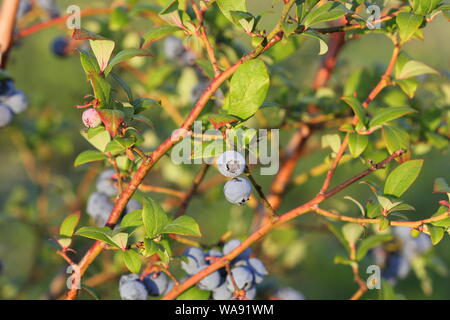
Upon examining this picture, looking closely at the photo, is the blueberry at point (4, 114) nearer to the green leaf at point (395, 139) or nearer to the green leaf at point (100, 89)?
the green leaf at point (100, 89)

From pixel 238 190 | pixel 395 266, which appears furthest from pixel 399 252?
pixel 238 190

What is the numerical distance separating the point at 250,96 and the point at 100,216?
0.43 m

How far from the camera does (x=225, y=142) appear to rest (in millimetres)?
671

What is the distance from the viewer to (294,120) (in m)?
1.13

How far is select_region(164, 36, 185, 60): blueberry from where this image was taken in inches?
53.0

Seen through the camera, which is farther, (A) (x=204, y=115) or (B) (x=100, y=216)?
(B) (x=100, y=216)

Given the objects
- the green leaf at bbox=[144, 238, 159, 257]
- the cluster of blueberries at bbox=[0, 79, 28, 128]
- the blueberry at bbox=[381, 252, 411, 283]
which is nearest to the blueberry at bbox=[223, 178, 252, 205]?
the green leaf at bbox=[144, 238, 159, 257]

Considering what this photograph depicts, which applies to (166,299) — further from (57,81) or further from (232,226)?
(57,81)

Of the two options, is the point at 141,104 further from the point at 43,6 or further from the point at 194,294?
the point at 43,6

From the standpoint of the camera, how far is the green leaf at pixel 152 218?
27.4 inches

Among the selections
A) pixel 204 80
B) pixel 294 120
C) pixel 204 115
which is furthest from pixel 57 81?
pixel 204 115

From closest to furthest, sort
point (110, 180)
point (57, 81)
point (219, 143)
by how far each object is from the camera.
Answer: point (219, 143)
point (110, 180)
point (57, 81)

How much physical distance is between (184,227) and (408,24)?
0.40 meters

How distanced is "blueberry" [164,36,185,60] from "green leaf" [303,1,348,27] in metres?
0.72
